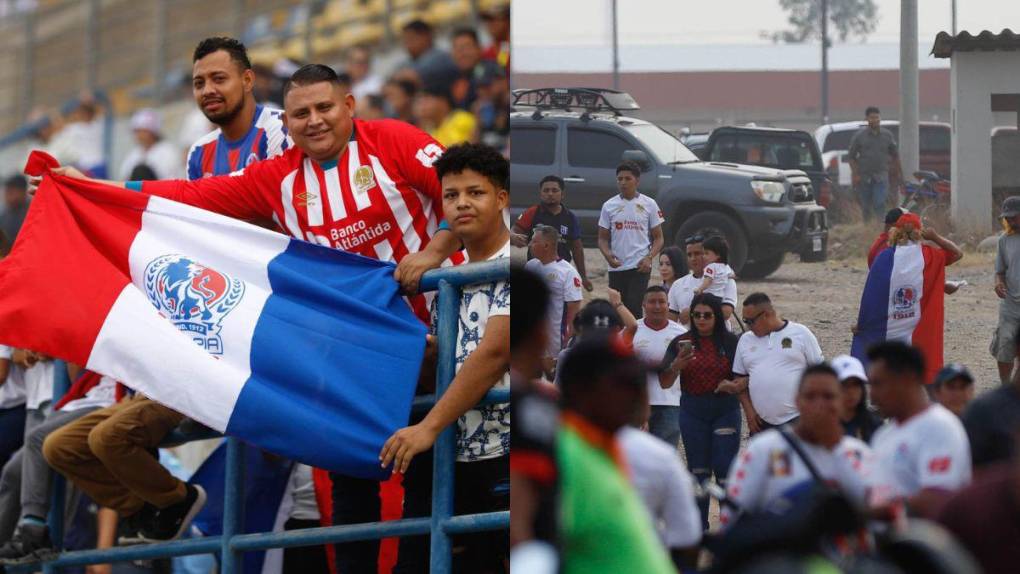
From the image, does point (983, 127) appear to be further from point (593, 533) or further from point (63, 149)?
point (63, 149)

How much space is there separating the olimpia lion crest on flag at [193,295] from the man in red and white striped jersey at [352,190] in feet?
0.70

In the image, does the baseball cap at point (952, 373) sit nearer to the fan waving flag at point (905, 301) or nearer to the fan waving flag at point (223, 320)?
the fan waving flag at point (905, 301)

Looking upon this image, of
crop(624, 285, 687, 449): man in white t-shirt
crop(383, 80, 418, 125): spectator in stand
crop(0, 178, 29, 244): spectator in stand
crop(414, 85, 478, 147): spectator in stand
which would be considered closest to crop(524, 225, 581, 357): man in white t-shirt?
crop(624, 285, 687, 449): man in white t-shirt

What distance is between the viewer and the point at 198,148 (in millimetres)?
3705

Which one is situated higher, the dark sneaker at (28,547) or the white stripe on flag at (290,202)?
the white stripe on flag at (290,202)

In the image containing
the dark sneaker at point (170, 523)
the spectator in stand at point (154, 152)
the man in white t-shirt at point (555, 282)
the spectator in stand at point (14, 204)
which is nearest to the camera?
the man in white t-shirt at point (555, 282)

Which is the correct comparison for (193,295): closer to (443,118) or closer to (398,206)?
(398,206)

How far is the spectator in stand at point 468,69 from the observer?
17.7ft

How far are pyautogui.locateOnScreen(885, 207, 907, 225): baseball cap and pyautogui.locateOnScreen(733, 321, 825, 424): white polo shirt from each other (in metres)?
0.18

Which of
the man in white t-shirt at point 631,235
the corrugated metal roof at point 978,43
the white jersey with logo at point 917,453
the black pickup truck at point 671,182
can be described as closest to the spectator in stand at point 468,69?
the black pickup truck at point 671,182

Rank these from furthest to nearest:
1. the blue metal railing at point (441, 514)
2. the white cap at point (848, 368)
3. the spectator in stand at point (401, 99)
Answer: the spectator in stand at point (401, 99), the blue metal railing at point (441, 514), the white cap at point (848, 368)

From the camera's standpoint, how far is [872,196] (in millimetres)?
1885

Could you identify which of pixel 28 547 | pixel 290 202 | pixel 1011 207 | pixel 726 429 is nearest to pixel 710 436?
pixel 726 429

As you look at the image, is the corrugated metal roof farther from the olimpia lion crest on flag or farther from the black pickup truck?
the olimpia lion crest on flag
